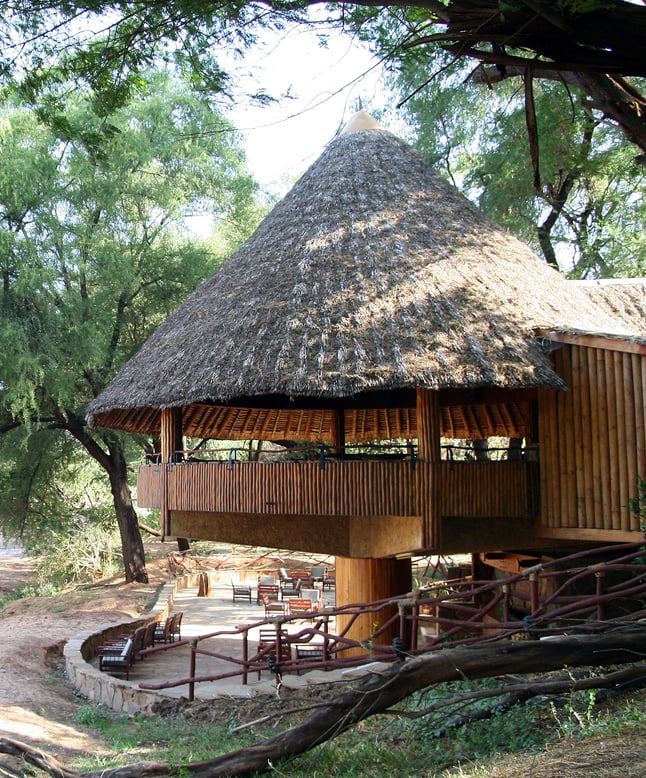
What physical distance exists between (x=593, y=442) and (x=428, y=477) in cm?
Result: 206

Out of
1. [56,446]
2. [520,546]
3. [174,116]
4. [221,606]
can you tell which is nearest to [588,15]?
[520,546]

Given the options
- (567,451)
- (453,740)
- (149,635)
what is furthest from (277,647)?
(149,635)

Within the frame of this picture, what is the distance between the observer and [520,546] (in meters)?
11.3

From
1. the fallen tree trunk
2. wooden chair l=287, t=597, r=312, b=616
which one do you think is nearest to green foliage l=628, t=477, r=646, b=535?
the fallen tree trunk

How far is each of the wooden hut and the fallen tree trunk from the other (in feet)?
13.7

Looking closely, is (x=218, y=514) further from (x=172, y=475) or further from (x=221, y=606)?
(x=221, y=606)

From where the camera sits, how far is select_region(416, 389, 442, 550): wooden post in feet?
33.4

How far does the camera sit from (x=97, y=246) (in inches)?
792

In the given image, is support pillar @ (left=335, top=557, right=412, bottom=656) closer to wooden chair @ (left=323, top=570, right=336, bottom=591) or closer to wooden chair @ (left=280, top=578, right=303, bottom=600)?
wooden chair @ (left=280, top=578, right=303, bottom=600)

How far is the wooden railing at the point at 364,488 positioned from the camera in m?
10.3

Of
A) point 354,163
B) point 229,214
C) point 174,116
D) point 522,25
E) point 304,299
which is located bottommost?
point 304,299

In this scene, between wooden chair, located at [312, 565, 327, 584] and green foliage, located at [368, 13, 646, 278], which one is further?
wooden chair, located at [312, 565, 327, 584]

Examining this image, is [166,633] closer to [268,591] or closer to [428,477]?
[268,591]

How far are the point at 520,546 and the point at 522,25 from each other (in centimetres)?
756
